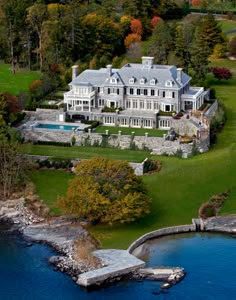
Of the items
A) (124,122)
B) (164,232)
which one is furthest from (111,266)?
(124,122)

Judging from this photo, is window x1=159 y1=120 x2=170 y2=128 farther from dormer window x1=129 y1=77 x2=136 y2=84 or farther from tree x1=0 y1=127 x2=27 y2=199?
tree x1=0 y1=127 x2=27 y2=199

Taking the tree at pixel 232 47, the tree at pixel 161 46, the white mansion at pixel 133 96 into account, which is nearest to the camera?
the white mansion at pixel 133 96

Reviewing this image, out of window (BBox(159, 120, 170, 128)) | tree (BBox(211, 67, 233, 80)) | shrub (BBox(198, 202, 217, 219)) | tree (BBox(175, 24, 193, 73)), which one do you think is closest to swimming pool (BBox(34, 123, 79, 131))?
window (BBox(159, 120, 170, 128))

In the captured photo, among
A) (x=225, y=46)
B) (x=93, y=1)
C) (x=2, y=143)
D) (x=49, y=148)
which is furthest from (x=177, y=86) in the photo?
(x=93, y=1)

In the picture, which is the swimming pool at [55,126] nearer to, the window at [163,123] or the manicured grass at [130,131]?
the manicured grass at [130,131]

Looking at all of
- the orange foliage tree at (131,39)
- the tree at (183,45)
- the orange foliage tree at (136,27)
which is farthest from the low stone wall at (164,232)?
the orange foliage tree at (136,27)

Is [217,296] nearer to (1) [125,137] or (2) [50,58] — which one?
(1) [125,137]
